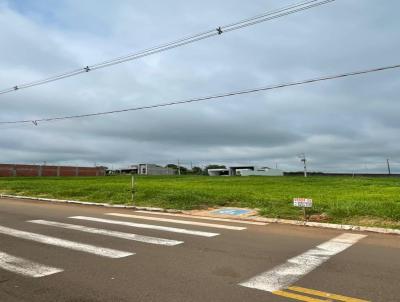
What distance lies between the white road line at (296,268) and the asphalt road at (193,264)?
0.05ft

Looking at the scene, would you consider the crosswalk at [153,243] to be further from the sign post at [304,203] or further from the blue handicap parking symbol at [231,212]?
the sign post at [304,203]

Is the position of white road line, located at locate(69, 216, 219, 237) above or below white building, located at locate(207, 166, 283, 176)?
below

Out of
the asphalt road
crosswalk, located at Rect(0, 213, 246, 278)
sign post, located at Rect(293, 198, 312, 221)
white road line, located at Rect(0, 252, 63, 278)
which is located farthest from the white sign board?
white road line, located at Rect(0, 252, 63, 278)

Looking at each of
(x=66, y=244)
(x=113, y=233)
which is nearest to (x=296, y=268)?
(x=66, y=244)

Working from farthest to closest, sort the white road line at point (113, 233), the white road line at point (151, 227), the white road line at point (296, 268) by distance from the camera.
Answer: the white road line at point (151, 227), the white road line at point (113, 233), the white road line at point (296, 268)

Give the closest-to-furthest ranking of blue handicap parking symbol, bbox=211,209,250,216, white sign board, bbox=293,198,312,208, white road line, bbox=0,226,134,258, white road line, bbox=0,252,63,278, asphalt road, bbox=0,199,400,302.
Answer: asphalt road, bbox=0,199,400,302, white road line, bbox=0,252,63,278, white road line, bbox=0,226,134,258, white sign board, bbox=293,198,312,208, blue handicap parking symbol, bbox=211,209,250,216

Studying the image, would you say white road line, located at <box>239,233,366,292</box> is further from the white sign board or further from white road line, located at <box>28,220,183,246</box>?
the white sign board

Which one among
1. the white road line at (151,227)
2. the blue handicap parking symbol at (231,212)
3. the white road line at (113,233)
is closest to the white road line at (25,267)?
the white road line at (113,233)

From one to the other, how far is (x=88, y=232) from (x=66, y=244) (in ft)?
5.54

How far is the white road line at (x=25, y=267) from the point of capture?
7.27 metres

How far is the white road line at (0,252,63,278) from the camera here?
23.9 feet

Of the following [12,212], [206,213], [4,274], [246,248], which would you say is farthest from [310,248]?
[12,212]

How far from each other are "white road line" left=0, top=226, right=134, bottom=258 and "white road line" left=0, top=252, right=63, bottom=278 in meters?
1.21

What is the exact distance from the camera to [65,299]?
19.6ft
